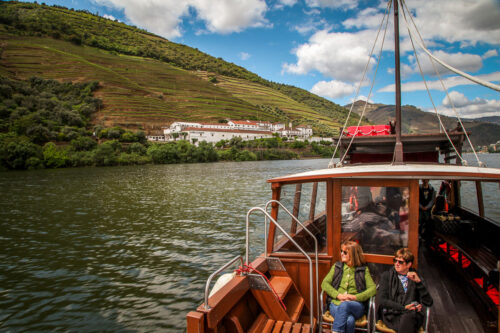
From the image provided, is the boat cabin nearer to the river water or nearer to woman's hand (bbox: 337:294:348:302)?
woman's hand (bbox: 337:294:348:302)

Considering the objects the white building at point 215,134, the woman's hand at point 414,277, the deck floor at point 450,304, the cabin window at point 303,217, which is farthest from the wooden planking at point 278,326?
the white building at point 215,134

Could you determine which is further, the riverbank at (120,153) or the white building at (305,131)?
the white building at (305,131)

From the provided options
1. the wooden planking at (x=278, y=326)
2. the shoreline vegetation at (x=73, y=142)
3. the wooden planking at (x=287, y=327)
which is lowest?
the wooden planking at (x=278, y=326)

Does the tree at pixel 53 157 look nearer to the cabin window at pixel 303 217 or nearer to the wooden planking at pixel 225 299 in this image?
the cabin window at pixel 303 217

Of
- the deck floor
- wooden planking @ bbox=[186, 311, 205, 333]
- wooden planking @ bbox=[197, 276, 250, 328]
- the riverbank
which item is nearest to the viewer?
wooden planking @ bbox=[186, 311, 205, 333]

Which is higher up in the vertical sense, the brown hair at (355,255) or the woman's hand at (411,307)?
the brown hair at (355,255)

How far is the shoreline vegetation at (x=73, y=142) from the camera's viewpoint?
61094 millimetres

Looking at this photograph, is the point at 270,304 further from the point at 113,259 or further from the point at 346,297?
the point at 113,259

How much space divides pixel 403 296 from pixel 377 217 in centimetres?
100

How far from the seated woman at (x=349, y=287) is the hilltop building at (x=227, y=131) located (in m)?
110

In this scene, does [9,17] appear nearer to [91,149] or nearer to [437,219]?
[91,149]

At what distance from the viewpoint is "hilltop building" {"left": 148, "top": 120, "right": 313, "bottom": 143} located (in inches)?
4653

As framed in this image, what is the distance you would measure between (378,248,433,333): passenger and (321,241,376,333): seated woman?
8.2 inches

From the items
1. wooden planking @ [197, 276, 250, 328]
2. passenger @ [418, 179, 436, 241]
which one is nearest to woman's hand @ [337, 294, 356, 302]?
wooden planking @ [197, 276, 250, 328]
